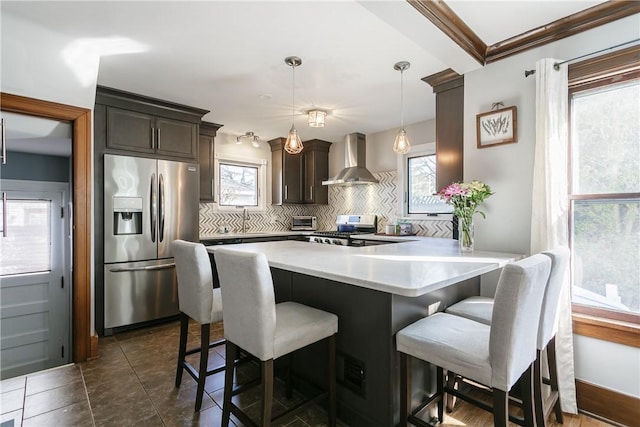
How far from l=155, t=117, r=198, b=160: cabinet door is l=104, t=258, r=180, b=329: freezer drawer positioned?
1245mm

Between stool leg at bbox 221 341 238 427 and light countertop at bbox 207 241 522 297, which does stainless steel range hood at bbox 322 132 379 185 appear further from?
stool leg at bbox 221 341 238 427

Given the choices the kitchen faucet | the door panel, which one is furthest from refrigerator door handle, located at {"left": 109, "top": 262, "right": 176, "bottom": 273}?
the kitchen faucet

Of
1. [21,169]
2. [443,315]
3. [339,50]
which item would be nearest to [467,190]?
[443,315]

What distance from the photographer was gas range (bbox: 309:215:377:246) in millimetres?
4276

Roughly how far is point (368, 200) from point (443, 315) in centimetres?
337

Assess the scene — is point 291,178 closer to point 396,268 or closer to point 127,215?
point 127,215

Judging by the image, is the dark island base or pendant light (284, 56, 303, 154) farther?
pendant light (284, 56, 303, 154)

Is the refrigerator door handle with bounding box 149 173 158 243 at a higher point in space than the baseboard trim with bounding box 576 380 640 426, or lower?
higher

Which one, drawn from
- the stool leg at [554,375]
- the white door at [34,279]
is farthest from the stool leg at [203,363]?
the white door at [34,279]

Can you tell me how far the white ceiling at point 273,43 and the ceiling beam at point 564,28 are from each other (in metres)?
0.06

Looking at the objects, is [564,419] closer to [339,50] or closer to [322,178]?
[339,50]

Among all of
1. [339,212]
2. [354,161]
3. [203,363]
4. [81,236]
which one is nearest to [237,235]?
[339,212]

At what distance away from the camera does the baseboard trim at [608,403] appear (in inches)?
67.3

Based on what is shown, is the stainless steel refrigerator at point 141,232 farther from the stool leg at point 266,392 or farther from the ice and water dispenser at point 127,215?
the stool leg at point 266,392
